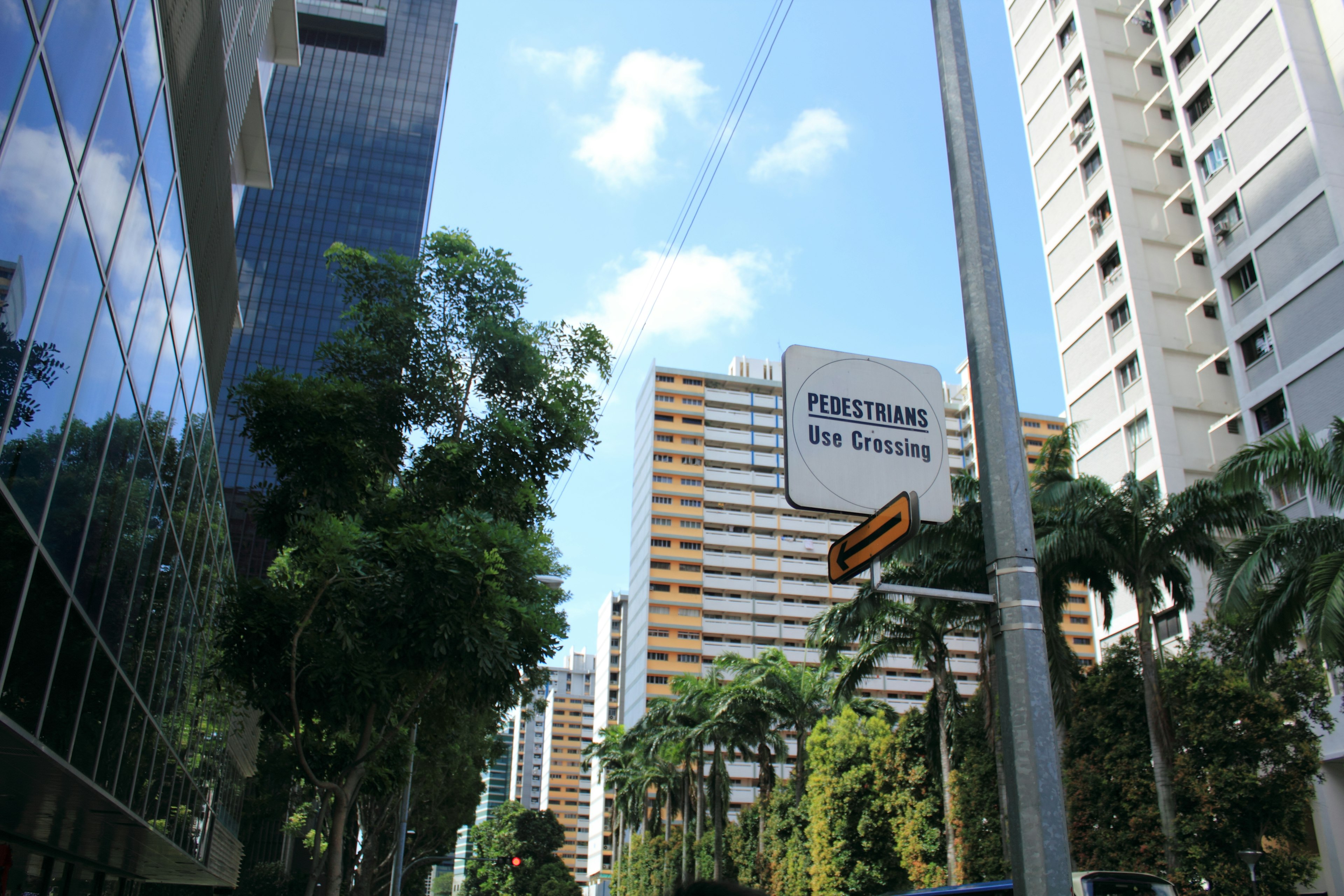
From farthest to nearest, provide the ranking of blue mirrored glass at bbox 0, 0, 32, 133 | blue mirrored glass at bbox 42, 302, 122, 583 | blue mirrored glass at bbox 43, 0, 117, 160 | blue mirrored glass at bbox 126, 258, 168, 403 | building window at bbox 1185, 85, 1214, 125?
building window at bbox 1185, 85, 1214, 125, blue mirrored glass at bbox 126, 258, 168, 403, blue mirrored glass at bbox 42, 302, 122, 583, blue mirrored glass at bbox 43, 0, 117, 160, blue mirrored glass at bbox 0, 0, 32, 133

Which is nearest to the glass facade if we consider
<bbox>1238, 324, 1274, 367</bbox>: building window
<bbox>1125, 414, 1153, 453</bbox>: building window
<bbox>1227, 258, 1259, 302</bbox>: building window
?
<bbox>1238, 324, 1274, 367</bbox>: building window

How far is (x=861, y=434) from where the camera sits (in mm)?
5512

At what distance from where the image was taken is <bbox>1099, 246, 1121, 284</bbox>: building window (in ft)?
147

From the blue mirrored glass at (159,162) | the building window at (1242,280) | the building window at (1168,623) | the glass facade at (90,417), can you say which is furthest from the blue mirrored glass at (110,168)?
A: the building window at (1242,280)

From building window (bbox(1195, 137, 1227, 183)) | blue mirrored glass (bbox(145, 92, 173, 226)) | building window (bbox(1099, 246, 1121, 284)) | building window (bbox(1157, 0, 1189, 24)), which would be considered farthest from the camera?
building window (bbox(1099, 246, 1121, 284))

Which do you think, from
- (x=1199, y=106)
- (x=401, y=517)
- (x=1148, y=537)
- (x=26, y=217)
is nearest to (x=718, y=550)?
(x=1199, y=106)

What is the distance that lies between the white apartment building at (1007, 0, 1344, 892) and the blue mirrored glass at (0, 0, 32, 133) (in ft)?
119

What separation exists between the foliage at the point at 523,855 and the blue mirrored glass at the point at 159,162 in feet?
280

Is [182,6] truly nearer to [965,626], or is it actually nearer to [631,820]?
[965,626]

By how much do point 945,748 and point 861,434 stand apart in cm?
2465

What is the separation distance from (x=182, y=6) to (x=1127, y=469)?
4068cm

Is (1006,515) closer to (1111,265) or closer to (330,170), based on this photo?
(1111,265)

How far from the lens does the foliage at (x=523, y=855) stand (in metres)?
94.0

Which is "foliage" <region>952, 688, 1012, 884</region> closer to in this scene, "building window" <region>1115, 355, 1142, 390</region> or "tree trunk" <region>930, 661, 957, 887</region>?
"tree trunk" <region>930, 661, 957, 887</region>
